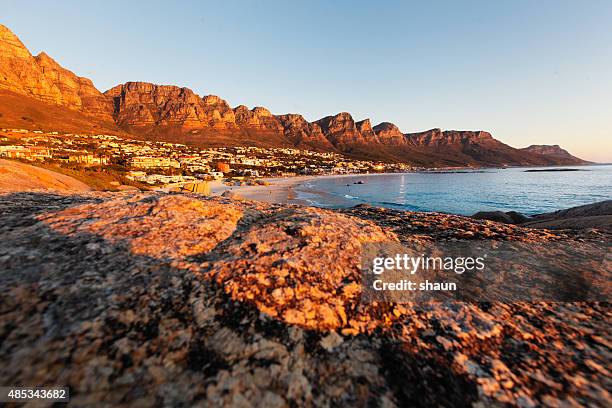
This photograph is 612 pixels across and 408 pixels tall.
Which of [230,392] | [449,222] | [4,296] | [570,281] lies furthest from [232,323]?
[449,222]

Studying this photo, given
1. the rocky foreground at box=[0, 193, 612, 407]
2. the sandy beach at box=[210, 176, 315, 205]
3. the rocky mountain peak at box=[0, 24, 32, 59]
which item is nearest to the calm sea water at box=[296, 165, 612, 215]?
the sandy beach at box=[210, 176, 315, 205]

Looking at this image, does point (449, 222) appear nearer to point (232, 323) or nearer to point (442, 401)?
point (442, 401)

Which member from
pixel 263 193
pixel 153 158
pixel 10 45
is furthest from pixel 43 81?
pixel 263 193

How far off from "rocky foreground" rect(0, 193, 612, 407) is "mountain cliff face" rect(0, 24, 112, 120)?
200m

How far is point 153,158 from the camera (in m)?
81.1

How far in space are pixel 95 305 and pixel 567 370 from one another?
3.75 metres

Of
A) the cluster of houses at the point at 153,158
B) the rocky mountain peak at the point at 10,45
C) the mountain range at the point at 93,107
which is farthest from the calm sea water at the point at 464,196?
the rocky mountain peak at the point at 10,45

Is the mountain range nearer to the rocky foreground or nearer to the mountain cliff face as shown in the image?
the mountain cliff face

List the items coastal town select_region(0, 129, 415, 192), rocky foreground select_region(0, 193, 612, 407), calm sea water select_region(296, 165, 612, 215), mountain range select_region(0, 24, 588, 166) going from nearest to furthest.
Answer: rocky foreground select_region(0, 193, 612, 407) < calm sea water select_region(296, 165, 612, 215) < coastal town select_region(0, 129, 415, 192) < mountain range select_region(0, 24, 588, 166)

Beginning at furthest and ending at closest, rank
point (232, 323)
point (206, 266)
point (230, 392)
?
point (206, 266) < point (232, 323) < point (230, 392)

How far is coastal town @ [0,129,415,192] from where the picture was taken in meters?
54.2

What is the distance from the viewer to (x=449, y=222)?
17.9 ft

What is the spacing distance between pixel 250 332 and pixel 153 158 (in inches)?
3729

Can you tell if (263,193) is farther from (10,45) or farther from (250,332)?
(10,45)
